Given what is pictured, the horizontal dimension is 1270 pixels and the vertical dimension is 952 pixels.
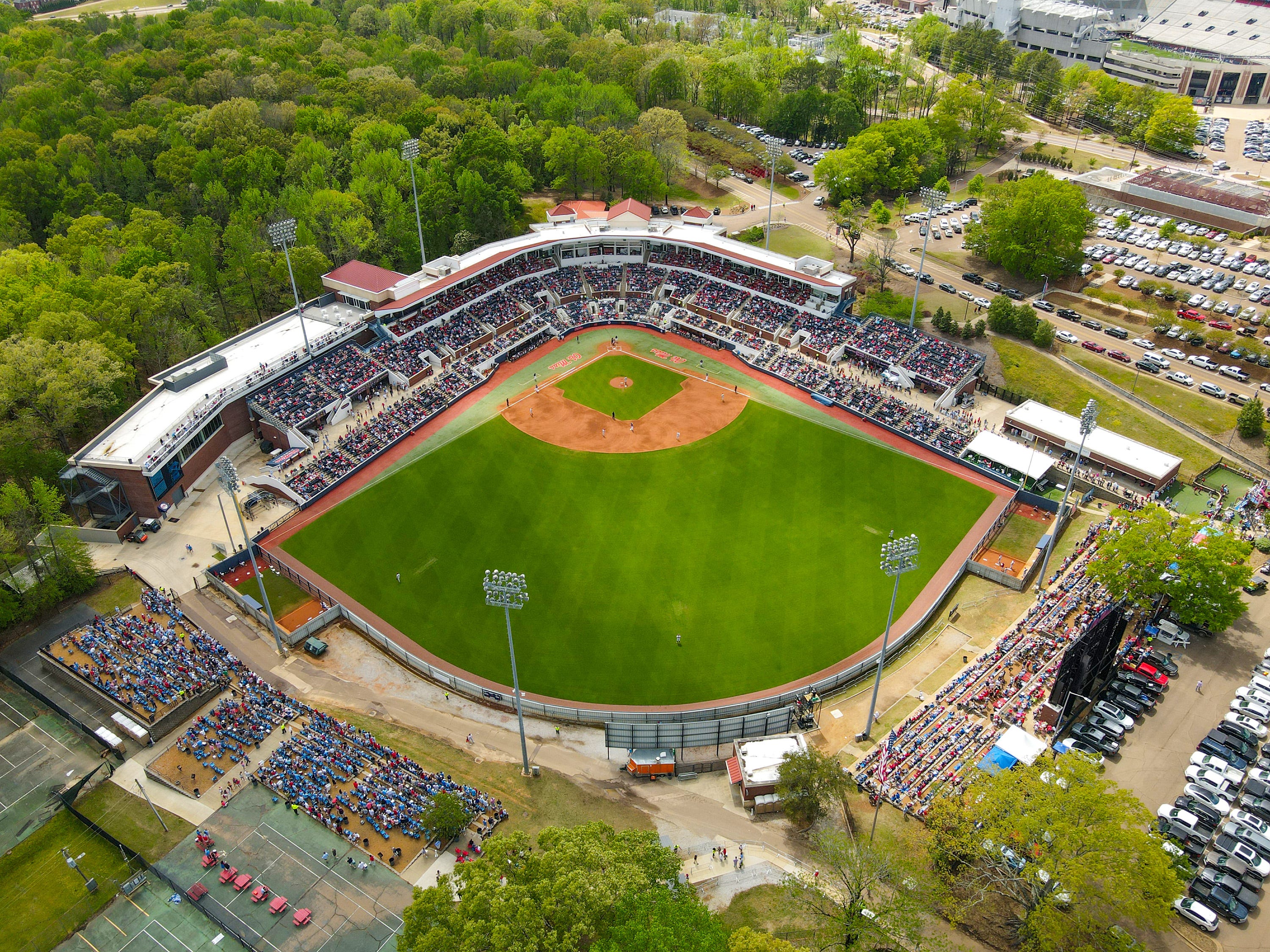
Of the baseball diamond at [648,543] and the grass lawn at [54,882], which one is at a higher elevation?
the baseball diamond at [648,543]

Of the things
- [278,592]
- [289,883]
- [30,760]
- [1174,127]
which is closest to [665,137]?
[1174,127]

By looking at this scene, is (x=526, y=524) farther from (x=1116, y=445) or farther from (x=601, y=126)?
(x=601, y=126)

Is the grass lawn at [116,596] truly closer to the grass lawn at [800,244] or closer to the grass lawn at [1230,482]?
the grass lawn at [800,244]

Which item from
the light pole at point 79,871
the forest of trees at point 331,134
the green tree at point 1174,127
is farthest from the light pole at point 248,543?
the green tree at point 1174,127

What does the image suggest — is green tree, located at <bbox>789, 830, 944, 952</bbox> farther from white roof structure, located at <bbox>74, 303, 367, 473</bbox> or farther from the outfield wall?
white roof structure, located at <bbox>74, 303, 367, 473</bbox>

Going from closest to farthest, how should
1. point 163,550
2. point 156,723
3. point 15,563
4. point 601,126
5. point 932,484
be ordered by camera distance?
point 156,723 < point 15,563 < point 163,550 < point 932,484 < point 601,126

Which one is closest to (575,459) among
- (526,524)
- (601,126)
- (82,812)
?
(526,524)

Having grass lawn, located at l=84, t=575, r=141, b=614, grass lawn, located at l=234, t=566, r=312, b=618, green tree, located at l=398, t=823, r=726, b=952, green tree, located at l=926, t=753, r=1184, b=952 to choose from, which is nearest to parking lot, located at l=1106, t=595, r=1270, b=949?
green tree, located at l=926, t=753, r=1184, b=952
